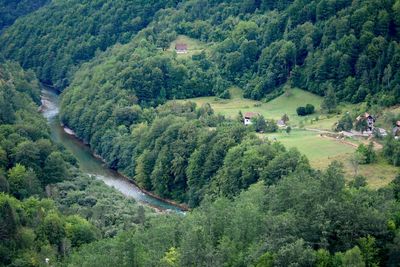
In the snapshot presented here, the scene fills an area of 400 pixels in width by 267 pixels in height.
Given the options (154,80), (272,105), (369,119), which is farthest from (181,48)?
(369,119)

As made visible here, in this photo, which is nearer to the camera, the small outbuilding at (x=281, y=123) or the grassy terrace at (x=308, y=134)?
the grassy terrace at (x=308, y=134)

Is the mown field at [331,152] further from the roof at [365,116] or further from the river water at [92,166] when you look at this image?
the river water at [92,166]

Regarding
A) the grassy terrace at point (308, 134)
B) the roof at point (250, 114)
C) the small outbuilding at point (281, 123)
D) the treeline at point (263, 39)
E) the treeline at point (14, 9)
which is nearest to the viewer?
the grassy terrace at point (308, 134)

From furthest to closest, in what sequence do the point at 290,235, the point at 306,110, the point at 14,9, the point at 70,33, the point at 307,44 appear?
the point at 14,9 < the point at 70,33 < the point at 307,44 < the point at 306,110 < the point at 290,235

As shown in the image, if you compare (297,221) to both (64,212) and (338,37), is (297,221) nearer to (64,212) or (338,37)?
(64,212)

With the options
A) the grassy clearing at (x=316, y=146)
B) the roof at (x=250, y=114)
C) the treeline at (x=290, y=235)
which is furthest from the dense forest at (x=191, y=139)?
the roof at (x=250, y=114)

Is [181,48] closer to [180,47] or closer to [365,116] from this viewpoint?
[180,47]
